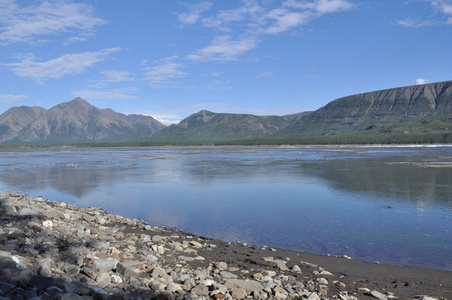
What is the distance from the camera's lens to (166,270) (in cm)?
1072

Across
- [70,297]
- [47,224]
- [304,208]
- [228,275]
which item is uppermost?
[70,297]

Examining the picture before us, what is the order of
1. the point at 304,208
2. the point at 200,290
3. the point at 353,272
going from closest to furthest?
1. the point at 200,290
2. the point at 353,272
3. the point at 304,208

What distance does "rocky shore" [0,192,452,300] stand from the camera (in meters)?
8.28

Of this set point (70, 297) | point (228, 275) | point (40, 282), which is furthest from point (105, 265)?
point (228, 275)

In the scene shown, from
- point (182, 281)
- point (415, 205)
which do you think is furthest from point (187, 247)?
point (415, 205)

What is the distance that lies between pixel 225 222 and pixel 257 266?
906 centimetres

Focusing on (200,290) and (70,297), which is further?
(200,290)

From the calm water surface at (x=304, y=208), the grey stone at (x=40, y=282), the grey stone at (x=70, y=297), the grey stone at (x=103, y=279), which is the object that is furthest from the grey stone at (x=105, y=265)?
the calm water surface at (x=304, y=208)

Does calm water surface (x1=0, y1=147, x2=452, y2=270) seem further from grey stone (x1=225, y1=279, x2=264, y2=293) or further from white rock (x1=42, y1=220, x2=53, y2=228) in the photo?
white rock (x1=42, y1=220, x2=53, y2=228)

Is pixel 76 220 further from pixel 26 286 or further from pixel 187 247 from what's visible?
pixel 26 286

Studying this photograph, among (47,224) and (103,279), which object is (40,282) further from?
(47,224)

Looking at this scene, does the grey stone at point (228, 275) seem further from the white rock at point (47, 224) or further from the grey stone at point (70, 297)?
the white rock at point (47, 224)

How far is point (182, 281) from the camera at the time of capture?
32.2 feet

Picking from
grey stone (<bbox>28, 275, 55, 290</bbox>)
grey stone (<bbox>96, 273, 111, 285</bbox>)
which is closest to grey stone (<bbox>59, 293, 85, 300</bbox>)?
grey stone (<bbox>28, 275, 55, 290</bbox>)
